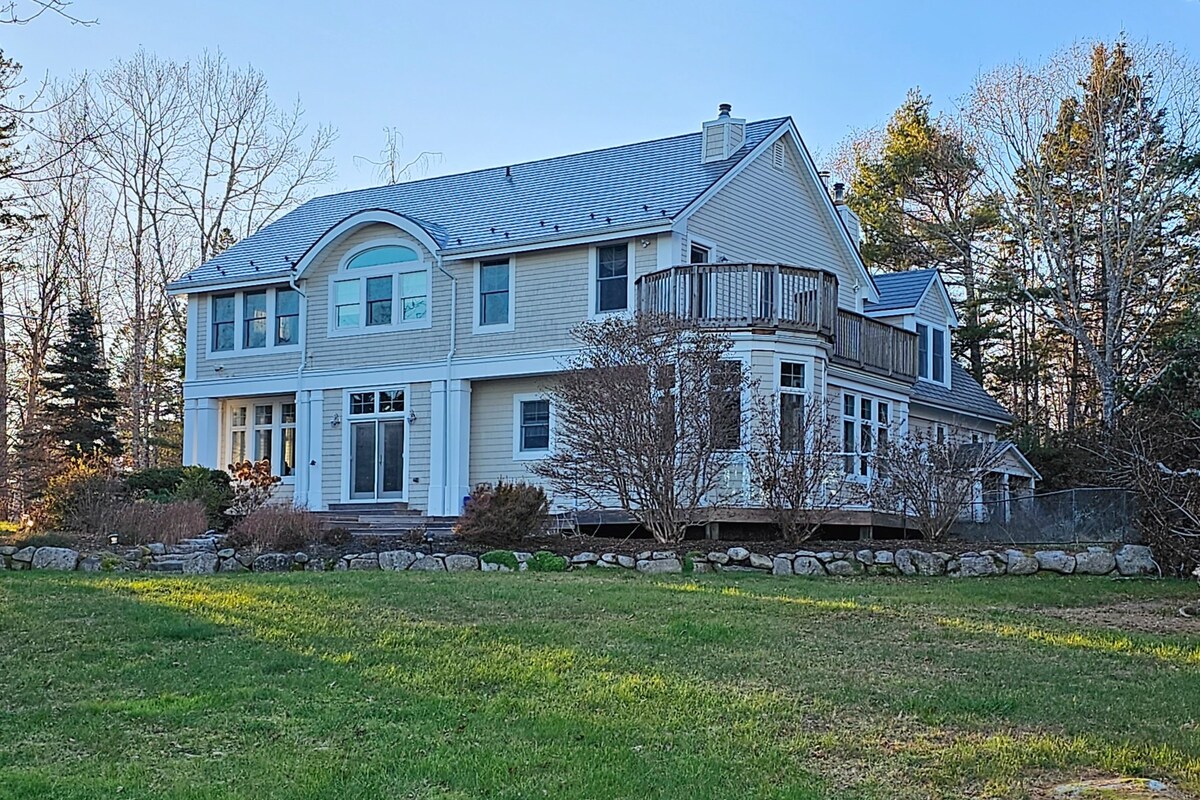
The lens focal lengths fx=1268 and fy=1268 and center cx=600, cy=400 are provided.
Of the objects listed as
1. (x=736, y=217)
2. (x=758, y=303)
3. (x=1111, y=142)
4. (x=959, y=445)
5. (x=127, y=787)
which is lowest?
(x=127, y=787)

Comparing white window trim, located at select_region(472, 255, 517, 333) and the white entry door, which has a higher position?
white window trim, located at select_region(472, 255, 517, 333)

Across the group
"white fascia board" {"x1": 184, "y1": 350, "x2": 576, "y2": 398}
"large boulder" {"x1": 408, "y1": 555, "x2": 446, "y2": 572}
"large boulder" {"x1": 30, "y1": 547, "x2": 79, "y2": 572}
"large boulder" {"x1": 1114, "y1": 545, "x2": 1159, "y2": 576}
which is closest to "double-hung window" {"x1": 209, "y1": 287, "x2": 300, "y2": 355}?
"white fascia board" {"x1": 184, "y1": 350, "x2": 576, "y2": 398}

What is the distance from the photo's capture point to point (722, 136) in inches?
861

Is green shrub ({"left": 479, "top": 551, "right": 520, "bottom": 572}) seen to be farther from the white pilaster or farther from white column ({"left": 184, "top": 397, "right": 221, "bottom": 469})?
white column ({"left": 184, "top": 397, "right": 221, "bottom": 469})

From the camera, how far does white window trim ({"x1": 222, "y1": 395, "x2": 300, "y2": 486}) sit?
Answer: 944 inches

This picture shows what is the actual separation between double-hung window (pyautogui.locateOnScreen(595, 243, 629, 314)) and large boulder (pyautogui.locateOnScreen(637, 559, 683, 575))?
644cm

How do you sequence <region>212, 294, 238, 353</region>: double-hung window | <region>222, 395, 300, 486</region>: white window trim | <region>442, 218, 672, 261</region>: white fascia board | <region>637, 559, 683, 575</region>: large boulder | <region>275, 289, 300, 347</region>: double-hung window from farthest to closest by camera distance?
<region>212, 294, 238, 353</region>: double-hung window → <region>222, 395, 300, 486</region>: white window trim → <region>275, 289, 300, 347</region>: double-hung window → <region>442, 218, 672, 261</region>: white fascia board → <region>637, 559, 683, 575</region>: large boulder

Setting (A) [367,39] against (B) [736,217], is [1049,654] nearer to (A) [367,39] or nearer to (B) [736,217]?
(A) [367,39]

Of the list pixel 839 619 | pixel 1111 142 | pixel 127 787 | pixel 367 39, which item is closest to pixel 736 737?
pixel 127 787

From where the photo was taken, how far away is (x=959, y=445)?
1827 cm

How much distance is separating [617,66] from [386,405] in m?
9.23

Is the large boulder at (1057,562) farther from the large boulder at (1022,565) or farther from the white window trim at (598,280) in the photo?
the white window trim at (598,280)

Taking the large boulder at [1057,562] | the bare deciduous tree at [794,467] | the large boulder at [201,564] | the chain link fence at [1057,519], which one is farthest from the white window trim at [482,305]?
the large boulder at [1057,562]

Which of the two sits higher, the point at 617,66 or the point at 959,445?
the point at 617,66
